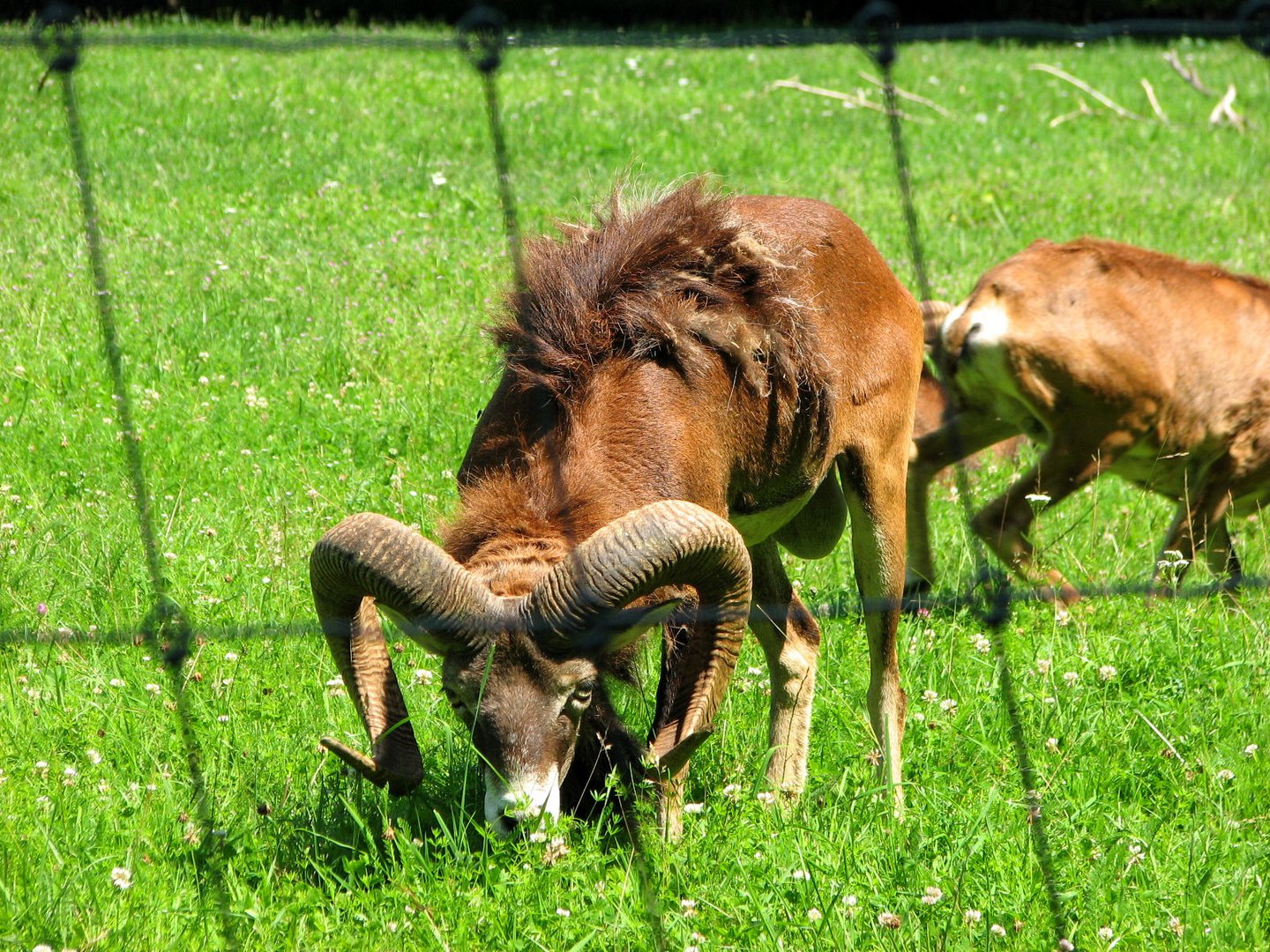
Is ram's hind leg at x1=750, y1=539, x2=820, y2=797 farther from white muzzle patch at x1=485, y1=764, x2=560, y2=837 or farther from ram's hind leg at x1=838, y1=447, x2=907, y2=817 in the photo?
white muzzle patch at x1=485, y1=764, x2=560, y2=837

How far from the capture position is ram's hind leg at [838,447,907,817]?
5398mm

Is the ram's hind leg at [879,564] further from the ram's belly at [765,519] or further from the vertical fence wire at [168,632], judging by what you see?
the vertical fence wire at [168,632]

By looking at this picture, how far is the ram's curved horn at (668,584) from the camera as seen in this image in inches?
159

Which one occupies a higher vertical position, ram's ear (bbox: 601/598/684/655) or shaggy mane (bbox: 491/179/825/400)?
shaggy mane (bbox: 491/179/825/400)

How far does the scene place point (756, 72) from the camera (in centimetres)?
1792

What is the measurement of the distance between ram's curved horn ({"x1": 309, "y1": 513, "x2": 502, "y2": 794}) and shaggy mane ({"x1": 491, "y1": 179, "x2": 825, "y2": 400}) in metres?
0.90

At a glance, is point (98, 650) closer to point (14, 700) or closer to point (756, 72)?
point (14, 700)

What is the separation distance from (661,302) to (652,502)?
73 cm

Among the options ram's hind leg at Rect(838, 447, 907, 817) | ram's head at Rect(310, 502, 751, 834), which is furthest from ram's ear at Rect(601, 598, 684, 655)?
ram's hind leg at Rect(838, 447, 907, 817)

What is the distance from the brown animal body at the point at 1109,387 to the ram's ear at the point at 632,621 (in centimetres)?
319

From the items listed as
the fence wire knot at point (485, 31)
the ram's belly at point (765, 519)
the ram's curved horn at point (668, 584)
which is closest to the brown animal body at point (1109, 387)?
the ram's belly at point (765, 519)

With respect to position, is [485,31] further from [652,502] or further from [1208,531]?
[1208,531]

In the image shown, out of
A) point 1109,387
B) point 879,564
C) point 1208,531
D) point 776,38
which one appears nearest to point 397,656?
point 879,564

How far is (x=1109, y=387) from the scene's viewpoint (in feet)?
24.9
